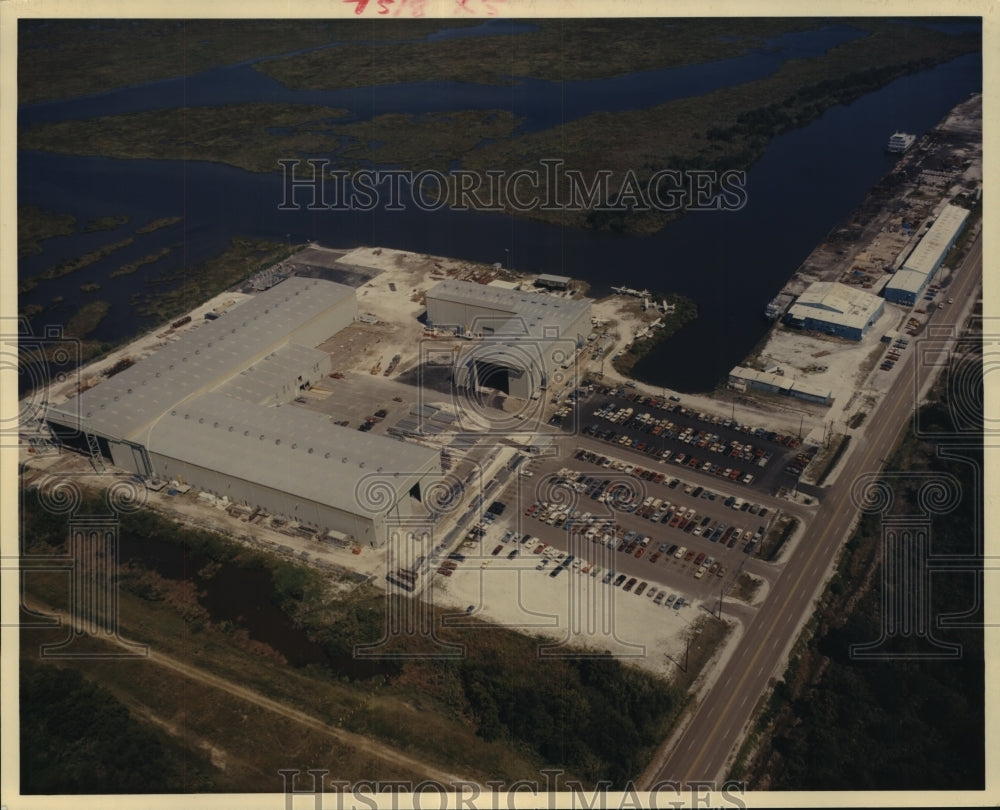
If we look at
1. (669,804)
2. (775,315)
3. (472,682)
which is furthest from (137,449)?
(775,315)

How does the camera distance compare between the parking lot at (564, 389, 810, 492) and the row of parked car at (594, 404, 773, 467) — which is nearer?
the parking lot at (564, 389, 810, 492)

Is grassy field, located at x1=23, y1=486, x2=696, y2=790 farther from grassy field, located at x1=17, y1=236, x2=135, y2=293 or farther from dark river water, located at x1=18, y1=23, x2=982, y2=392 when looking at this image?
grassy field, located at x1=17, y1=236, x2=135, y2=293

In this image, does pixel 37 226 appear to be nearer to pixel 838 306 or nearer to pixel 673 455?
pixel 673 455

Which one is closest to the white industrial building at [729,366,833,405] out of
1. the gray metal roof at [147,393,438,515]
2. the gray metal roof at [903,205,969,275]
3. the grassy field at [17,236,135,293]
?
the gray metal roof at [903,205,969,275]

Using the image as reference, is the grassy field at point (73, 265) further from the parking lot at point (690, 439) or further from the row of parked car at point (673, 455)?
the row of parked car at point (673, 455)

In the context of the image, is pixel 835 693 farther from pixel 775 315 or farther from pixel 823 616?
pixel 775 315

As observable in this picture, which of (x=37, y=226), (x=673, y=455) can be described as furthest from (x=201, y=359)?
(x=37, y=226)
